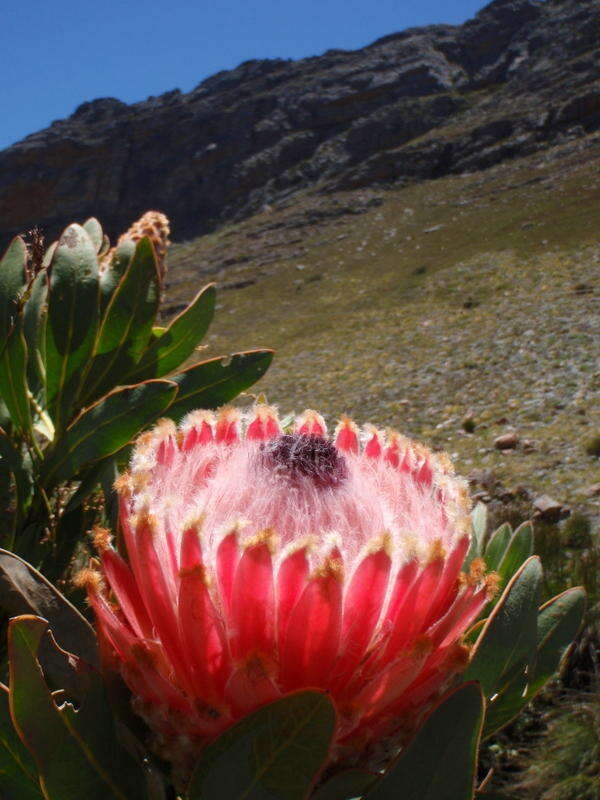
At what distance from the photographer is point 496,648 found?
78 cm

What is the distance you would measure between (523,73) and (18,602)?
165 feet

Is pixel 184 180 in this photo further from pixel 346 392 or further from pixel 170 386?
pixel 170 386

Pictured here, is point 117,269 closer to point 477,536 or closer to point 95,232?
point 95,232

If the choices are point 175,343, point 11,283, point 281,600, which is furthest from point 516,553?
point 11,283

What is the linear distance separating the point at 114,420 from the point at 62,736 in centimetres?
54

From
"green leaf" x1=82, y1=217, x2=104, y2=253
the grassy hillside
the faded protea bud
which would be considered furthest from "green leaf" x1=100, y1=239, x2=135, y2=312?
the grassy hillside

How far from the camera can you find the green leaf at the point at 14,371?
1206 millimetres

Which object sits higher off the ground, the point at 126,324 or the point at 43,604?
the point at 126,324

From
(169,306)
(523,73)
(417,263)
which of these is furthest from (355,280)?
(523,73)

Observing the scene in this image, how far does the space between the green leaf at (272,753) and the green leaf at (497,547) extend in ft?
1.71

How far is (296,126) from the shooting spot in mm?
51906

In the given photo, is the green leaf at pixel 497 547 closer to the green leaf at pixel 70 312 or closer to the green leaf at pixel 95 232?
the green leaf at pixel 70 312

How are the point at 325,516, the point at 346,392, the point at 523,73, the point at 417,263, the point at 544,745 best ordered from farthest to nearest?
the point at 523,73
the point at 417,263
the point at 346,392
the point at 544,745
the point at 325,516

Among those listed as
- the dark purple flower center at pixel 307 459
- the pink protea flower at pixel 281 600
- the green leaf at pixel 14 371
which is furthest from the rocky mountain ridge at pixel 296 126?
the pink protea flower at pixel 281 600
